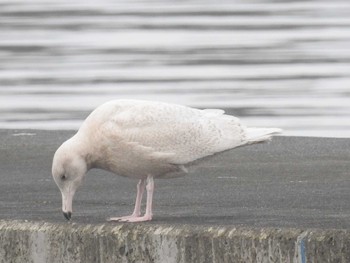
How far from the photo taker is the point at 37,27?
2322 cm

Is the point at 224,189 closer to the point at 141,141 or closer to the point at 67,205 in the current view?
the point at 141,141

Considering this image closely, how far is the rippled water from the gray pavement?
6.54 feet

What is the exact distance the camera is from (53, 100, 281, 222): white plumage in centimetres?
871

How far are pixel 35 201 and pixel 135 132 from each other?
1.18 m

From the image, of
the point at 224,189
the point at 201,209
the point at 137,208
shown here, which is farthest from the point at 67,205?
the point at 224,189

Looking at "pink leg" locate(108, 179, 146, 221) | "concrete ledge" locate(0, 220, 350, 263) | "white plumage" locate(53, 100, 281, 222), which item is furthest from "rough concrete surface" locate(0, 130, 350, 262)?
"white plumage" locate(53, 100, 281, 222)

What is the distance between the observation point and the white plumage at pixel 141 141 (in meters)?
8.71

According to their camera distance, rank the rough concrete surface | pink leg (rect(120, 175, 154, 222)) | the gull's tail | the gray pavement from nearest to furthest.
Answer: the rough concrete surface, pink leg (rect(120, 175, 154, 222)), the gray pavement, the gull's tail

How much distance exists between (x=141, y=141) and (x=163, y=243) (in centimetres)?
126

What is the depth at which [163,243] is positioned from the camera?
7578 mm

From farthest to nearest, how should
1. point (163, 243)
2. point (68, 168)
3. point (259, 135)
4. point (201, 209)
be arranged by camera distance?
point (201, 209)
point (259, 135)
point (68, 168)
point (163, 243)

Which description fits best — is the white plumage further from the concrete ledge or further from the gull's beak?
the concrete ledge

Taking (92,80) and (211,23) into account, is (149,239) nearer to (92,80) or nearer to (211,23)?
(92,80)

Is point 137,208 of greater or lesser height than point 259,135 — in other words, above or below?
below
